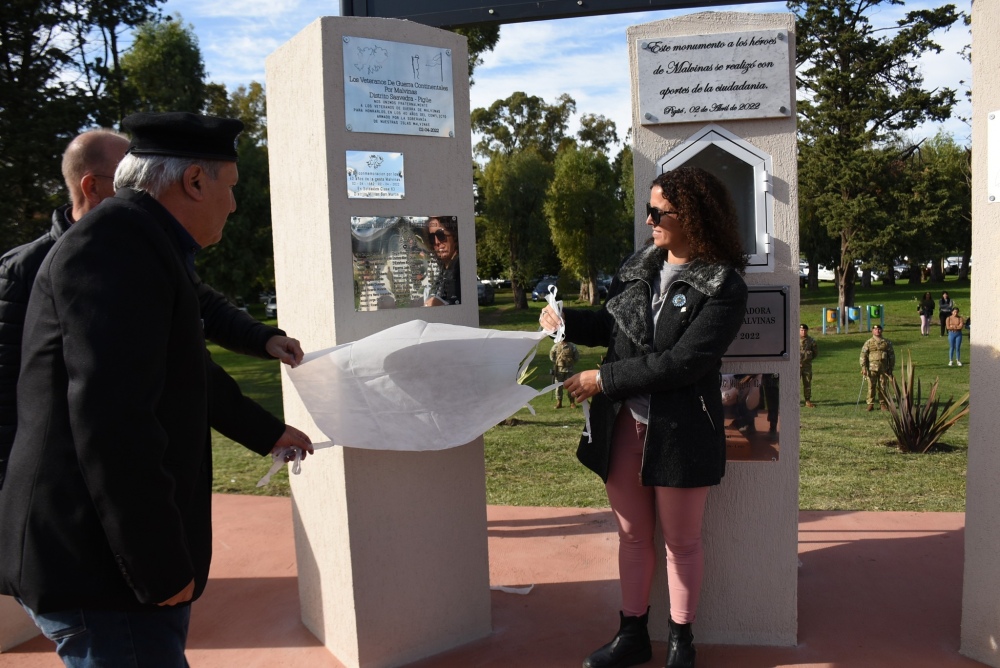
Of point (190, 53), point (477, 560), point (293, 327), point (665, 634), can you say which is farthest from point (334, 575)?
point (190, 53)

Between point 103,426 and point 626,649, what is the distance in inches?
96.3

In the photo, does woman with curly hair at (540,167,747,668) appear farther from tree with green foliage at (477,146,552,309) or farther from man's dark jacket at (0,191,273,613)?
tree with green foliage at (477,146,552,309)

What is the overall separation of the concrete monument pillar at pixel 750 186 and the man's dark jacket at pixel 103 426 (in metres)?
2.20

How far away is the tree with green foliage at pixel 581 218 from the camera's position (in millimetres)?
40844

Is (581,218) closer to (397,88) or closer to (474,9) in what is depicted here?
(474,9)

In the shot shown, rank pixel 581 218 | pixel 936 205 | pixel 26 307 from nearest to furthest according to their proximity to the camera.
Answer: pixel 26 307
pixel 936 205
pixel 581 218

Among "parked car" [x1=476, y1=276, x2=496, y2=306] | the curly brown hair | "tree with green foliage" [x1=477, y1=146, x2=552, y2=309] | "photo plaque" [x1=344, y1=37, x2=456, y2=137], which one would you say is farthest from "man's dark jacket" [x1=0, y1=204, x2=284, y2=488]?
"parked car" [x1=476, y1=276, x2=496, y2=306]

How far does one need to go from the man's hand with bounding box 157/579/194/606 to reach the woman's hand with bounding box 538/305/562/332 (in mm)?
1789

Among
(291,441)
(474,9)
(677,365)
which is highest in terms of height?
(474,9)

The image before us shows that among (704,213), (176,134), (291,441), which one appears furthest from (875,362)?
(176,134)

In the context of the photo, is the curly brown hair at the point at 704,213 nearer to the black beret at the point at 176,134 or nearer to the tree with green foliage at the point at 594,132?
the black beret at the point at 176,134

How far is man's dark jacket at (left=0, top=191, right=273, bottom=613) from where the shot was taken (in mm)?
1531

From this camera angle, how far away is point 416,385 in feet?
10.2

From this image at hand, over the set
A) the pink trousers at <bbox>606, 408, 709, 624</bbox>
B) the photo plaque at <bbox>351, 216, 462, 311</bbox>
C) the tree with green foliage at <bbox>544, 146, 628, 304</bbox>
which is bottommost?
the pink trousers at <bbox>606, 408, 709, 624</bbox>
